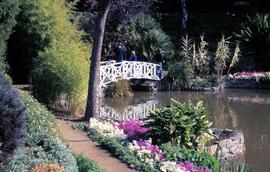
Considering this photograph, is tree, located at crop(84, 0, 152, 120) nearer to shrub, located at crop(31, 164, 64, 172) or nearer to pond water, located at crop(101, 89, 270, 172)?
pond water, located at crop(101, 89, 270, 172)

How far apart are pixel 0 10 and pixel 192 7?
21869 millimetres

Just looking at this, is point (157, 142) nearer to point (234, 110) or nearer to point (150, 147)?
point (150, 147)

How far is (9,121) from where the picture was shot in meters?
6.70

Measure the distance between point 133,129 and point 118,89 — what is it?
356 inches

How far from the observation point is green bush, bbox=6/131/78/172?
7371mm

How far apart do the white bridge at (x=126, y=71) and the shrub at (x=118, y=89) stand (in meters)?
0.19

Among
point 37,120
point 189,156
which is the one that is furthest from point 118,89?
point 37,120

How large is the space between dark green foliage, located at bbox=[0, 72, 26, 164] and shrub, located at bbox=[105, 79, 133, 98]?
15.2 m

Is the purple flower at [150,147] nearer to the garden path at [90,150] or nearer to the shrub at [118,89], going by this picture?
the garden path at [90,150]

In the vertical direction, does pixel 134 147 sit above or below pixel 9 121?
below

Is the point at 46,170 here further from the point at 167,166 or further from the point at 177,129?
the point at 177,129

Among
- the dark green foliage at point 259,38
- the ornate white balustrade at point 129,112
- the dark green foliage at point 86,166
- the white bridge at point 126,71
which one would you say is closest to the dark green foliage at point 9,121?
the dark green foliage at point 86,166

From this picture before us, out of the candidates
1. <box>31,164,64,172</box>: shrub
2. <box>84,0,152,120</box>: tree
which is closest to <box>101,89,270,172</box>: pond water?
<box>84,0,152,120</box>: tree

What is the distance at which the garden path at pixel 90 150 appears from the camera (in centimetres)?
996
